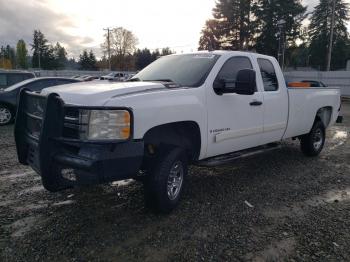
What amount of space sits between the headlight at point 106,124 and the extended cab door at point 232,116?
53.7 inches

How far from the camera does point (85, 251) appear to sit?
10.3 ft

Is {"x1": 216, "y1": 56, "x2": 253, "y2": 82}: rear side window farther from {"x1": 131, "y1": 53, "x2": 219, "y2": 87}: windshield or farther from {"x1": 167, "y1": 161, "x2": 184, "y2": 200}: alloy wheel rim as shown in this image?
{"x1": 167, "y1": 161, "x2": 184, "y2": 200}: alloy wheel rim

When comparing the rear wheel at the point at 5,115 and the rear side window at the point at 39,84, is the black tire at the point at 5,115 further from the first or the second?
the rear side window at the point at 39,84

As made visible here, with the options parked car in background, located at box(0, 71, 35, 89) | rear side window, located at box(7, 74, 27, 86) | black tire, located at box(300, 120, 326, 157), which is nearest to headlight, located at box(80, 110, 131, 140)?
black tire, located at box(300, 120, 326, 157)

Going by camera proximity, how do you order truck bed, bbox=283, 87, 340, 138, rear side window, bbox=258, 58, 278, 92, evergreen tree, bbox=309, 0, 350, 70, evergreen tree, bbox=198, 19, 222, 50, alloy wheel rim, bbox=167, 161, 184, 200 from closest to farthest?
alloy wheel rim, bbox=167, 161, 184, 200 < rear side window, bbox=258, 58, 278, 92 < truck bed, bbox=283, 87, 340, 138 < evergreen tree, bbox=198, 19, 222, 50 < evergreen tree, bbox=309, 0, 350, 70

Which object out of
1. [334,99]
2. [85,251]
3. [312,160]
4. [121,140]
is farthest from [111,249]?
[334,99]

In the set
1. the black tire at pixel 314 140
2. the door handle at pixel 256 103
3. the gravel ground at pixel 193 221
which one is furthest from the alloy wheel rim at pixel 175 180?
the black tire at pixel 314 140

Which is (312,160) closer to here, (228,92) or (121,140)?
(228,92)

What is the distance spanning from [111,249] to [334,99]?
237 inches

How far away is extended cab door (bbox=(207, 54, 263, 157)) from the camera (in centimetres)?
430

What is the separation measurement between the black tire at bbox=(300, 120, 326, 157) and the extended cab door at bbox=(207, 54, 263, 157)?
2.13 m

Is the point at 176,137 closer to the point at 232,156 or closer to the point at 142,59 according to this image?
the point at 232,156

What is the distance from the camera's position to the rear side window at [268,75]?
538cm

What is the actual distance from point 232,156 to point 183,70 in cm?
139
